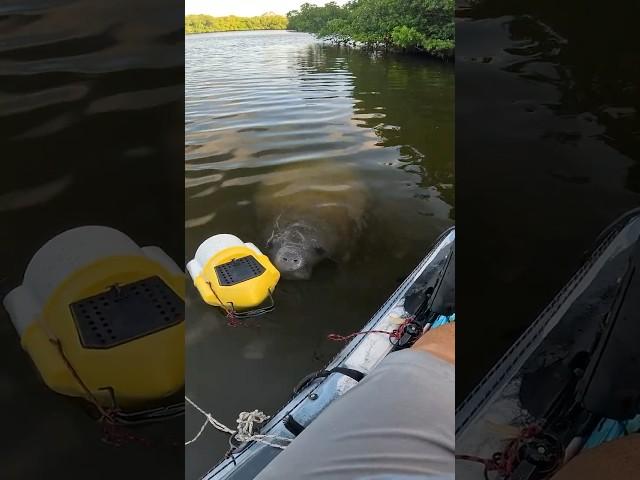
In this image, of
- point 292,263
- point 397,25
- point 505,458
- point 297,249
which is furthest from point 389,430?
point 397,25

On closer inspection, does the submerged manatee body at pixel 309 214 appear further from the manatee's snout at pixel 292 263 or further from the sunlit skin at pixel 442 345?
the sunlit skin at pixel 442 345

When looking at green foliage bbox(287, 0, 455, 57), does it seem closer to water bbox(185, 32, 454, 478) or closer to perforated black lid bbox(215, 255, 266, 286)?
water bbox(185, 32, 454, 478)

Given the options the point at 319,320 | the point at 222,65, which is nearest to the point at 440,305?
the point at 319,320

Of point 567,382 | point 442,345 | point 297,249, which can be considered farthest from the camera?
point 297,249

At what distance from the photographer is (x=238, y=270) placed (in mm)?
3152

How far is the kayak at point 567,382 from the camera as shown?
0.40 meters

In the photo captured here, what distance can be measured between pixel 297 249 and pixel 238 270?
2.63ft

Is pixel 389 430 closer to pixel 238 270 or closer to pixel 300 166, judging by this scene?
pixel 238 270

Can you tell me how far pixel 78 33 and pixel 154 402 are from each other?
22cm

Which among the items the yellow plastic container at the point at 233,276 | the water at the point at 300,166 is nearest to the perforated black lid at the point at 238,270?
the yellow plastic container at the point at 233,276

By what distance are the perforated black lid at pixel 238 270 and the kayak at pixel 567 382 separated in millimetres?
2705

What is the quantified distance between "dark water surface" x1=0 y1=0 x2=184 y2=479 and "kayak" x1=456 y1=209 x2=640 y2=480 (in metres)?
0.25

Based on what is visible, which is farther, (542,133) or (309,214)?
(309,214)

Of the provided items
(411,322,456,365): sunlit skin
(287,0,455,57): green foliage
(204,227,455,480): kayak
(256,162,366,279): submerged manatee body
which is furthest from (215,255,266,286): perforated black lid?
(287,0,455,57): green foliage
